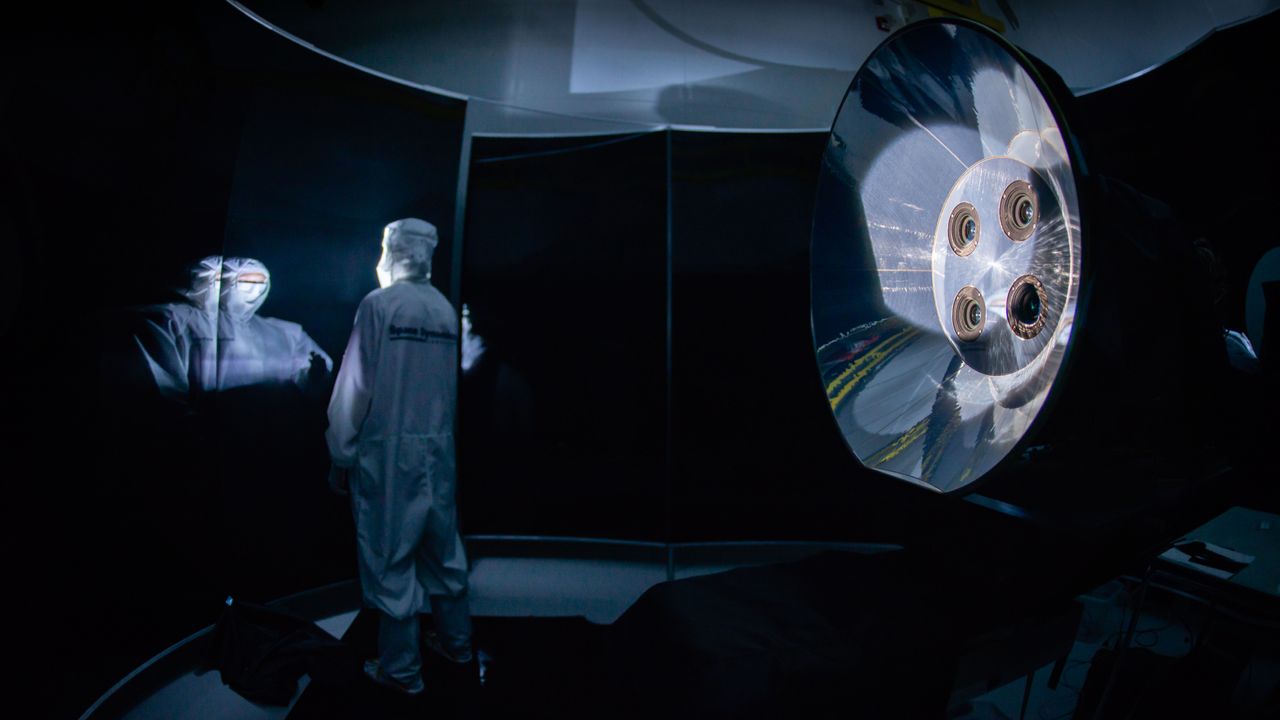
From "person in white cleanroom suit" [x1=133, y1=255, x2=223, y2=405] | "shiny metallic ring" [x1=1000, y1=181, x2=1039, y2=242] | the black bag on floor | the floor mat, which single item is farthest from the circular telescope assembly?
"person in white cleanroom suit" [x1=133, y1=255, x2=223, y2=405]

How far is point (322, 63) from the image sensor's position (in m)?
2.15

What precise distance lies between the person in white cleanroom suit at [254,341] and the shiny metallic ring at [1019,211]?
2.27 metres

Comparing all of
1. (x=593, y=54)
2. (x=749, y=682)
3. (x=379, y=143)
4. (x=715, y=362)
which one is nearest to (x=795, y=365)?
(x=715, y=362)

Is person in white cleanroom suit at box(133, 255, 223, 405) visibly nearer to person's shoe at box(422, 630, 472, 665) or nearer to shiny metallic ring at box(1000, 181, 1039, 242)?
person's shoe at box(422, 630, 472, 665)

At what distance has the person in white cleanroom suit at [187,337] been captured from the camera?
65.9 inches

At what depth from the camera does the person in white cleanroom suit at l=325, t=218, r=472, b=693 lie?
1.94 meters

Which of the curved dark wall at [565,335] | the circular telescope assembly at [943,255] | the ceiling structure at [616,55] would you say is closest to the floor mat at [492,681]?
the curved dark wall at [565,335]

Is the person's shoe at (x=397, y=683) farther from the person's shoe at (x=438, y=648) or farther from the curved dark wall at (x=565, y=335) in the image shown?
the curved dark wall at (x=565, y=335)

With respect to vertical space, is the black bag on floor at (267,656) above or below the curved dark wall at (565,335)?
below

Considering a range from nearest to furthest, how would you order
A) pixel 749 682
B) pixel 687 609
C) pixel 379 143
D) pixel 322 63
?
pixel 749 682
pixel 687 609
pixel 322 63
pixel 379 143

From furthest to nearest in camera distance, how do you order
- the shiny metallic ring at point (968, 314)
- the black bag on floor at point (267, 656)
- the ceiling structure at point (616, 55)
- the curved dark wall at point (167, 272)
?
the ceiling structure at point (616, 55) < the black bag on floor at point (267, 656) < the curved dark wall at point (167, 272) < the shiny metallic ring at point (968, 314)

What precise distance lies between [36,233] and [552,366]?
1795 millimetres

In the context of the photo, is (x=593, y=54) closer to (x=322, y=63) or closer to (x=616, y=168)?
(x=616, y=168)

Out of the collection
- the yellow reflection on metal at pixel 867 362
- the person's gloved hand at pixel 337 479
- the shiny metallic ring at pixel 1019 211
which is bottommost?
the person's gloved hand at pixel 337 479
